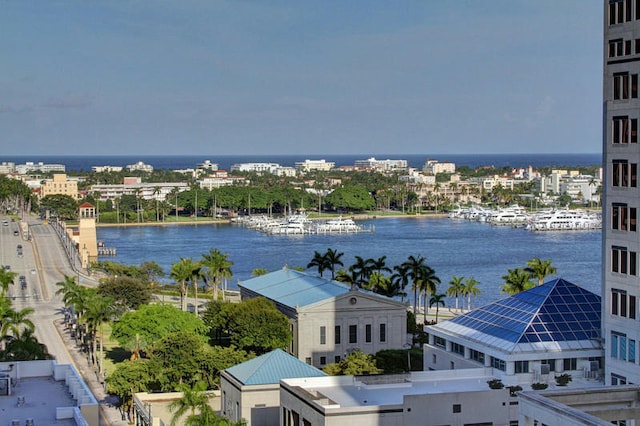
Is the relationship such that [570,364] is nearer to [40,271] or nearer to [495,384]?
[495,384]

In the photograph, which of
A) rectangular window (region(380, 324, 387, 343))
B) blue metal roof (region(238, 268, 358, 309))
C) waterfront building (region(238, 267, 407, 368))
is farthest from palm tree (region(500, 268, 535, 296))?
rectangular window (region(380, 324, 387, 343))

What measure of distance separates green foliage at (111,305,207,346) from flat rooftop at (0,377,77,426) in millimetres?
29938

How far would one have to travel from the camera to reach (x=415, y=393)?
43719mm

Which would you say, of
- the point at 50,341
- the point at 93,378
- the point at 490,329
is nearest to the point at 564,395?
the point at 490,329

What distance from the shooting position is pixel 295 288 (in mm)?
75438

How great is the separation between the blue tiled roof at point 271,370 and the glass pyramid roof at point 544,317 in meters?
8.25

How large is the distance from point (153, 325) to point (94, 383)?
639 cm

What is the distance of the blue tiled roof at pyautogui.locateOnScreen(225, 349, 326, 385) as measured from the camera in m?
50.8

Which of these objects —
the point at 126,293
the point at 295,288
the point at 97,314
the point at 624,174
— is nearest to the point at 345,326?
the point at 295,288

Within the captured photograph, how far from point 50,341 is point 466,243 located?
397 ft

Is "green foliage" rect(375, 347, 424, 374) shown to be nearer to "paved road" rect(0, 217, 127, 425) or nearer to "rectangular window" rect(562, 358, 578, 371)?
"rectangular window" rect(562, 358, 578, 371)

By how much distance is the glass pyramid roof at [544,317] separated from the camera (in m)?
48.4

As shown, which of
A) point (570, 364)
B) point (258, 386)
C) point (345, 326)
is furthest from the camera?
point (345, 326)

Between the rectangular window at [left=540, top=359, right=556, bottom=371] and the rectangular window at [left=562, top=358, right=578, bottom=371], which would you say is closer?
the rectangular window at [left=562, top=358, right=578, bottom=371]
